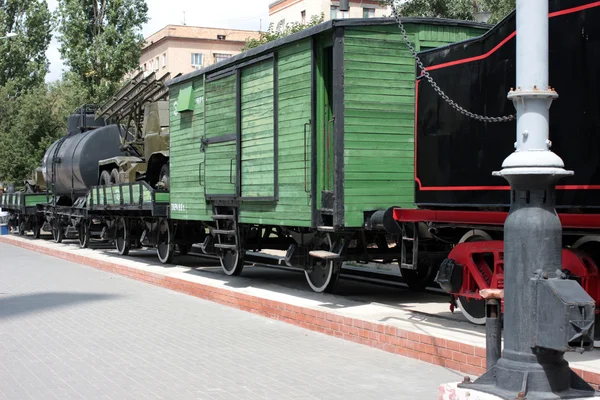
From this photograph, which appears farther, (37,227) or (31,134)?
(31,134)

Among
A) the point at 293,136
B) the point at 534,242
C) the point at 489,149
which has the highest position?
the point at 293,136

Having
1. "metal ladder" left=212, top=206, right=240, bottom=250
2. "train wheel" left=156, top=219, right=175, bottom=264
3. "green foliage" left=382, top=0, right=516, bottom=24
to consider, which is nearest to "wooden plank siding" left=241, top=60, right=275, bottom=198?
"metal ladder" left=212, top=206, right=240, bottom=250

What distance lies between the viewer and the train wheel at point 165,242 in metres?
17.0

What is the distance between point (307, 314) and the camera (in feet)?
29.9

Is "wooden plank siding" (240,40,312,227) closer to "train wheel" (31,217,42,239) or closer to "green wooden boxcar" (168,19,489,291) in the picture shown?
"green wooden boxcar" (168,19,489,291)

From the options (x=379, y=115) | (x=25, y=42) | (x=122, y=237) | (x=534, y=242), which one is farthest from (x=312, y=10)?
(x=534, y=242)

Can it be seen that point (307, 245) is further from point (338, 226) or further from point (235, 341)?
point (235, 341)

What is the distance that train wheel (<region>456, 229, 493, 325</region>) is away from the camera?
7984 millimetres

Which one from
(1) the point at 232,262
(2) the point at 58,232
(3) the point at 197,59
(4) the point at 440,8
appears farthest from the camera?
(3) the point at 197,59

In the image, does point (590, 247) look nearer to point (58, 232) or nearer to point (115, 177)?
point (115, 177)

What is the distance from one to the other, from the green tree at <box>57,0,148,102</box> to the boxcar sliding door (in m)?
23.5

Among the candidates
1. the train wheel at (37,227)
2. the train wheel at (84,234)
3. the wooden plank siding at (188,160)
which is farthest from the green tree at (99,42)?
the wooden plank siding at (188,160)

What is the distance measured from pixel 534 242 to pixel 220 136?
9.04 metres

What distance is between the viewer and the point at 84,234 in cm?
2277
